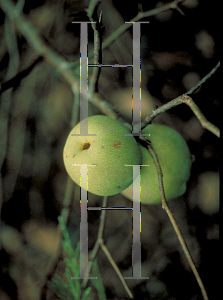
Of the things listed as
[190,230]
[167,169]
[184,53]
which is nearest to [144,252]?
[190,230]

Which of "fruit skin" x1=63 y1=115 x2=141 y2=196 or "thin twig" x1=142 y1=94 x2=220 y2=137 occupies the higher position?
"thin twig" x1=142 y1=94 x2=220 y2=137

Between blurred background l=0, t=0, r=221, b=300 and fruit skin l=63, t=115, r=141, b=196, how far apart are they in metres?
0.20

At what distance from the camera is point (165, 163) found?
452 millimetres

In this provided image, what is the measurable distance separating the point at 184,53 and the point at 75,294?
652 mm

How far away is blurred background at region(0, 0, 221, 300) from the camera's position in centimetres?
60

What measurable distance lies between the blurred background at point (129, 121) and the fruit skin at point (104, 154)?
0.20 m

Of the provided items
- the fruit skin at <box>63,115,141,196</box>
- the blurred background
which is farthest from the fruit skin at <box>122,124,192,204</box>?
the blurred background

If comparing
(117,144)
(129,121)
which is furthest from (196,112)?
(129,121)

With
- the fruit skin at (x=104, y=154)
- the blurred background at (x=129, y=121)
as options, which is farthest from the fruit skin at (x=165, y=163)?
the blurred background at (x=129, y=121)

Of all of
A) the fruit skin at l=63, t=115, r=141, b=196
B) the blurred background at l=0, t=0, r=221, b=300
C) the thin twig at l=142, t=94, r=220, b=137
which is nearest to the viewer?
the thin twig at l=142, t=94, r=220, b=137

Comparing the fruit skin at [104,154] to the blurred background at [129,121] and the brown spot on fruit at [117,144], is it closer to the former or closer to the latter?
the brown spot on fruit at [117,144]

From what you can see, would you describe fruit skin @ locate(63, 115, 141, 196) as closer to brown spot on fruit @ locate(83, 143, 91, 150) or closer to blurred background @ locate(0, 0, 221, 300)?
brown spot on fruit @ locate(83, 143, 91, 150)

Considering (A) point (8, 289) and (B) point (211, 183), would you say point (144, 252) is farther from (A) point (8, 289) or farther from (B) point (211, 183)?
(A) point (8, 289)

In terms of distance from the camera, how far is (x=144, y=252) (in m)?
Answer: 0.71
